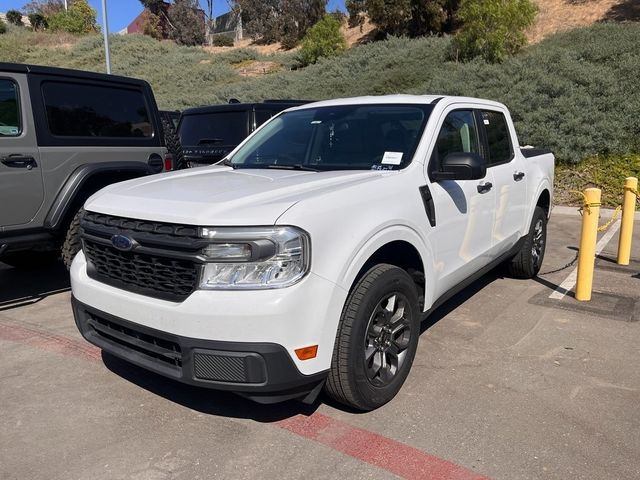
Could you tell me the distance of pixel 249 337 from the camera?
2.56m

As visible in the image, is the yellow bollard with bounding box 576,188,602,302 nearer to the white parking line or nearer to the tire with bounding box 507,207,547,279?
the white parking line

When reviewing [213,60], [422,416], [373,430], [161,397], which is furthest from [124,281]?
[213,60]

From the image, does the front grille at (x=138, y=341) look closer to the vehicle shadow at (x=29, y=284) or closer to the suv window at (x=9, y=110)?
the suv window at (x=9, y=110)

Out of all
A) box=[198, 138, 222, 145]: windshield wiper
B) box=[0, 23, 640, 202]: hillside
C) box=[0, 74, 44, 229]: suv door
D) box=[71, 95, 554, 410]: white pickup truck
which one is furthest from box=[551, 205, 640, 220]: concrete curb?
box=[0, 74, 44, 229]: suv door

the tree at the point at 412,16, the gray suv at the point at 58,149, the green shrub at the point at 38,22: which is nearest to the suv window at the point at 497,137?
the gray suv at the point at 58,149

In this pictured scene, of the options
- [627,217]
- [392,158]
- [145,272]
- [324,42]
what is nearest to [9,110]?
[145,272]

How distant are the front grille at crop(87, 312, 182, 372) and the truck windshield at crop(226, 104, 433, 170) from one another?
1.57 metres

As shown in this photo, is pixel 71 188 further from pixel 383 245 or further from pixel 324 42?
pixel 324 42

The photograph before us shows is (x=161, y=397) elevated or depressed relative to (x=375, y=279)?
depressed

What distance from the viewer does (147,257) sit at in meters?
2.84

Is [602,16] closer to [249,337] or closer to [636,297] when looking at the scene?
[636,297]

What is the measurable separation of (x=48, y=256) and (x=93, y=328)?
3.82m

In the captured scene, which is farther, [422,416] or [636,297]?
[636,297]

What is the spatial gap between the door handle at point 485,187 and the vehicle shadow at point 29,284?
13.8 feet
